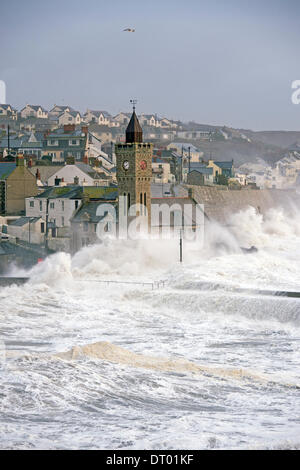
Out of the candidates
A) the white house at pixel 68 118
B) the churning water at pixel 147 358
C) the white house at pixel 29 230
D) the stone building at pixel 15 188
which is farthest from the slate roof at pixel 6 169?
the white house at pixel 68 118

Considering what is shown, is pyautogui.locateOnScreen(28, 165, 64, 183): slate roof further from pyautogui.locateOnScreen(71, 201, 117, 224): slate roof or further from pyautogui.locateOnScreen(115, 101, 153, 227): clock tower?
pyautogui.locateOnScreen(115, 101, 153, 227): clock tower

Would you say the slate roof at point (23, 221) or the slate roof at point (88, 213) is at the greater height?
the slate roof at point (88, 213)

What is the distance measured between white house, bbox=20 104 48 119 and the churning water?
→ 9767cm

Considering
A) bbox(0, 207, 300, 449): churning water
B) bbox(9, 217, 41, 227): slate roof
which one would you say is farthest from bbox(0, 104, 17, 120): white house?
bbox(0, 207, 300, 449): churning water

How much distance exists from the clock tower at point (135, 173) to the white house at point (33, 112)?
91.5 meters

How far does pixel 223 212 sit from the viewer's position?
233 ft

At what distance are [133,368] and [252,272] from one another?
2082cm

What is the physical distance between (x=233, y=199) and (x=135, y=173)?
89.6 ft

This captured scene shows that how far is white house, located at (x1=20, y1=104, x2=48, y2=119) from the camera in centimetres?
14150

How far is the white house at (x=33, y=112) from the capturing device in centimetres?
14150

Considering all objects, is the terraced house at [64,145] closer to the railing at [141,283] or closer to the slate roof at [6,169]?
the slate roof at [6,169]

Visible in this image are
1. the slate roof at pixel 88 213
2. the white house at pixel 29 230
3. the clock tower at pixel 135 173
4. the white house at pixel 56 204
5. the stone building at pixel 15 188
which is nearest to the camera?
the slate roof at pixel 88 213

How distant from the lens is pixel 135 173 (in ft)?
169
